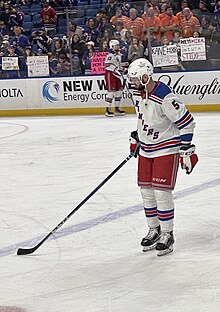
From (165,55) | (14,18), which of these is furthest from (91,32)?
(14,18)

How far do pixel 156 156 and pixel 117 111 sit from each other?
7689 millimetres

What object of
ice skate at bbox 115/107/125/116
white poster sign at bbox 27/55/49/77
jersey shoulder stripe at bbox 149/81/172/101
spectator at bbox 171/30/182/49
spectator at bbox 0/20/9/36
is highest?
jersey shoulder stripe at bbox 149/81/172/101

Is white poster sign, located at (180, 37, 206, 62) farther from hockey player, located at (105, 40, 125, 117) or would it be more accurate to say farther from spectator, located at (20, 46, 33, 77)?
spectator, located at (20, 46, 33, 77)

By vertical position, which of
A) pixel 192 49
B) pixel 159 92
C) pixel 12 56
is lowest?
pixel 12 56

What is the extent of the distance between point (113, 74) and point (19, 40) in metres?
2.19

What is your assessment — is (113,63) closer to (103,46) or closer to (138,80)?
(103,46)

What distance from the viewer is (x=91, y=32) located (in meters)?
12.3

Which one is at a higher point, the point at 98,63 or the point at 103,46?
the point at 103,46

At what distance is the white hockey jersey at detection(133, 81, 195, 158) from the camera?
3.93 metres

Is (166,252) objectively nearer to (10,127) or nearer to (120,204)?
(120,204)

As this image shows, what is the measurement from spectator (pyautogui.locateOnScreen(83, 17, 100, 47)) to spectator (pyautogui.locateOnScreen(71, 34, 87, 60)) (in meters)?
0.12

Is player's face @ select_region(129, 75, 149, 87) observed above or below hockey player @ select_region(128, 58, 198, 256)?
above

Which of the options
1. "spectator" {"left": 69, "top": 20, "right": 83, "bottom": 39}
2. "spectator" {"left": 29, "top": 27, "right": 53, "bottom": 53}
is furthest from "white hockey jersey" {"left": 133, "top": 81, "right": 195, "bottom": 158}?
"spectator" {"left": 29, "top": 27, "right": 53, "bottom": 53}

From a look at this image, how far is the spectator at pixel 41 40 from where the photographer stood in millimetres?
12562
